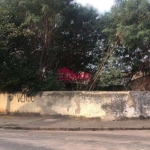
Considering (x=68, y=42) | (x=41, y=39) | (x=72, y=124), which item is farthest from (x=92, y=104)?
(x=41, y=39)

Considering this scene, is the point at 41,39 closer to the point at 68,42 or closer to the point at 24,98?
the point at 68,42

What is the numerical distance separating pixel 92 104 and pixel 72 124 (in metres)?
1.90

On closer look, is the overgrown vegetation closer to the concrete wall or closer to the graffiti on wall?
the graffiti on wall

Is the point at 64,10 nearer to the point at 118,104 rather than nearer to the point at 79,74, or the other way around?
the point at 79,74

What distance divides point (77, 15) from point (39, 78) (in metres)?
4.73

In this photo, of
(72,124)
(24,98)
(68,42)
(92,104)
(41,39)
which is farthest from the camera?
(68,42)

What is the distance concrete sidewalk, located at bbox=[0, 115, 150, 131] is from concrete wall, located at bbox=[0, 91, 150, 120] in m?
0.42

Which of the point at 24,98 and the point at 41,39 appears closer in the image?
the point at 24,98

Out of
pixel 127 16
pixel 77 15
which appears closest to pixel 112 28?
pixel 127 16

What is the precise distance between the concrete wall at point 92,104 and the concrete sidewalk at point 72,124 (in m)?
0.42

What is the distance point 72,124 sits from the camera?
14.3 metres

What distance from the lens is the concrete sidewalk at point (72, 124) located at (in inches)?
525

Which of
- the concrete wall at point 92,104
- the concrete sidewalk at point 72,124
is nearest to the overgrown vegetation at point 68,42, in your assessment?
the concrete wall at point 92,104

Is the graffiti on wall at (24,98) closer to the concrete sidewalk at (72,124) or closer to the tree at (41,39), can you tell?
the tree at (41,39)
